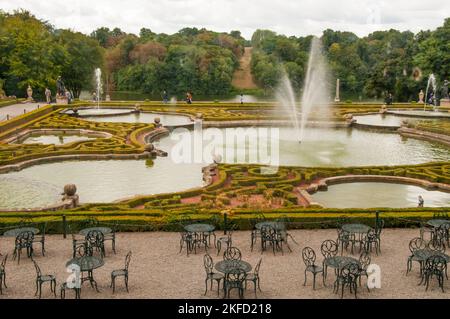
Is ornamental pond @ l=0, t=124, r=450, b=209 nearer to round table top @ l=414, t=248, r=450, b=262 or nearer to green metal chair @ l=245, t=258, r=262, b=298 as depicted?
round table top @ l=414, t=248, r=450, b=262

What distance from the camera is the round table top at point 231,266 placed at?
12.4 meters

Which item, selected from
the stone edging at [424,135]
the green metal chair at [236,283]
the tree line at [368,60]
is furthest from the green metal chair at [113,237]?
the tree line at [368,60]

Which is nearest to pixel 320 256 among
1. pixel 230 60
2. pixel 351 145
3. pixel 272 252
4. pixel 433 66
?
pixel 272 252

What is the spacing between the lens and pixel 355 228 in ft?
51.5

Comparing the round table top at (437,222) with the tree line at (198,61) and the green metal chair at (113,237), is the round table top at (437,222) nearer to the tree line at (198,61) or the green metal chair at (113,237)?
the green metal chair at (113,237)

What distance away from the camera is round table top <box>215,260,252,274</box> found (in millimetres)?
12445

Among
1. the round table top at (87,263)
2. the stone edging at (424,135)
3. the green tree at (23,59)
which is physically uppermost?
the green tree at (23,59)

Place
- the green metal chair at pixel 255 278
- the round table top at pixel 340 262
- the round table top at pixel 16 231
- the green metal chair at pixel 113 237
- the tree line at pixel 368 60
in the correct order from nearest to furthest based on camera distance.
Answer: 1. the green metal chair at pixel 255 278
2. the round table top at pixel 340 262
3. the round table top at pixel 16 231
4. the green metal chair at pixel 113 237
5. the tree line at pixel 368 60

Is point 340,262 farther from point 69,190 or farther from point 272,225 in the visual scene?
point 69,190

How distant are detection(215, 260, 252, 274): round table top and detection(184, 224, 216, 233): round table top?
104 inches

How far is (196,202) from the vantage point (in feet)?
66.0

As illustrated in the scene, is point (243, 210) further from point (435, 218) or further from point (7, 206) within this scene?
point (7, 206)

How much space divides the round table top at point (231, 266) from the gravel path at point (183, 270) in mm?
601

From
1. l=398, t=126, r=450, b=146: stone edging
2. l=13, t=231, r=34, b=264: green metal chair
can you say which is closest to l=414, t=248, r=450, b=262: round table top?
l=13, t=231, r=34, b=264: green metal chair
